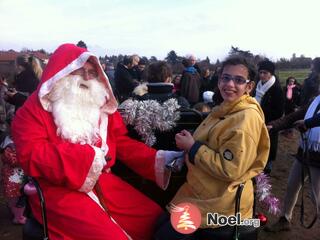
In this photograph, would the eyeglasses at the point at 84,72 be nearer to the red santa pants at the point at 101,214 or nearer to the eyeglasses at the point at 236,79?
the red santa pants at the point at 101,214

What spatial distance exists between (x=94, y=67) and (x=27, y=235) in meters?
1.31

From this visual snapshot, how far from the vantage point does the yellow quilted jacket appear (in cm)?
225

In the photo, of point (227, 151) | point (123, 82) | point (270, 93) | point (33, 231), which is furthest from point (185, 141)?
Answer: point (123, 82)

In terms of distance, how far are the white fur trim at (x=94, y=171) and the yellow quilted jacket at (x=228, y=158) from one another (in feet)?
1.93

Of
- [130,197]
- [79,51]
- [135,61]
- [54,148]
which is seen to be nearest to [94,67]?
[79,51]

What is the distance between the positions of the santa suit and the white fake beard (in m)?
0.06

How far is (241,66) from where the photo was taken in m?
2.46

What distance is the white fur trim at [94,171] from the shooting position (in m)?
2.59


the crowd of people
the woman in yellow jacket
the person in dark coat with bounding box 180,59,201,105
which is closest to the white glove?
the crowd of people

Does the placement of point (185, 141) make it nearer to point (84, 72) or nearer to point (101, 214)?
point (101, 214)

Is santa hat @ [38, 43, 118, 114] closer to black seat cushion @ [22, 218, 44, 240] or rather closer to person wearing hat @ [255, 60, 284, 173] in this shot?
black seat cushion @ [22, 218, 44, 240]

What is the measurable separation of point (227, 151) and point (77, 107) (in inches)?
48.6

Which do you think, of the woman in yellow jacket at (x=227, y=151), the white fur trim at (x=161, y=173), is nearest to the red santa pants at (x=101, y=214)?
the white fur trim at (x=161, y=173)

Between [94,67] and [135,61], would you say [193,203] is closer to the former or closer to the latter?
[94,67]
